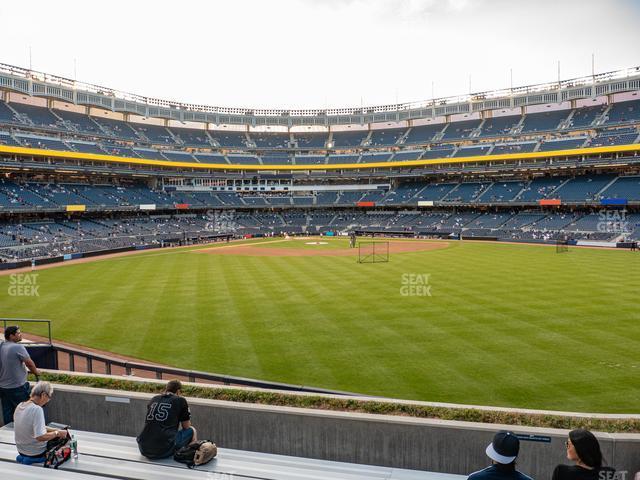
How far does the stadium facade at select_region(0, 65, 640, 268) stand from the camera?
65.1m

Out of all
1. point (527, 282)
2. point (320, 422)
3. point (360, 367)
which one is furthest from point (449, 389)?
point (527, 282)

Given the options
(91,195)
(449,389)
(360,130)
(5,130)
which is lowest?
(449,389)

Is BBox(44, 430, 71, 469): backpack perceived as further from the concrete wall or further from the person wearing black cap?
the person wearing black cap

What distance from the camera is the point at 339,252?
53656 millimetres

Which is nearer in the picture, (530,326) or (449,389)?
(449,389)

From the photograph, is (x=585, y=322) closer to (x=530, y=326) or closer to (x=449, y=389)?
(x=530, y=326)

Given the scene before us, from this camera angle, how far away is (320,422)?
6934 millimetres

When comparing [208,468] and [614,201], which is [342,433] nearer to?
[208,468]

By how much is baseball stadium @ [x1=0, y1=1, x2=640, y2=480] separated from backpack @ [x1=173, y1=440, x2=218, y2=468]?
0.37 meters

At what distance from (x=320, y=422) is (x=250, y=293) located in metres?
21.4

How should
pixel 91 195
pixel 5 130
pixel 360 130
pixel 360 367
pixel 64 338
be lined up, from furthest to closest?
pixel 360 130, pixel 91 195, pixel 5 130, pixel 64 338, pixel 360 367

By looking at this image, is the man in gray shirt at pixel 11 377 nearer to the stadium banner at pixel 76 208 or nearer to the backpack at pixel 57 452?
the backpack at pixel 57 452

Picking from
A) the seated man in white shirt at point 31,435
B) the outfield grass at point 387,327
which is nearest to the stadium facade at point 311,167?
Answer: the outfield grass at point 387,327

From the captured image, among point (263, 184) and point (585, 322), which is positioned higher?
point (263, 184)
